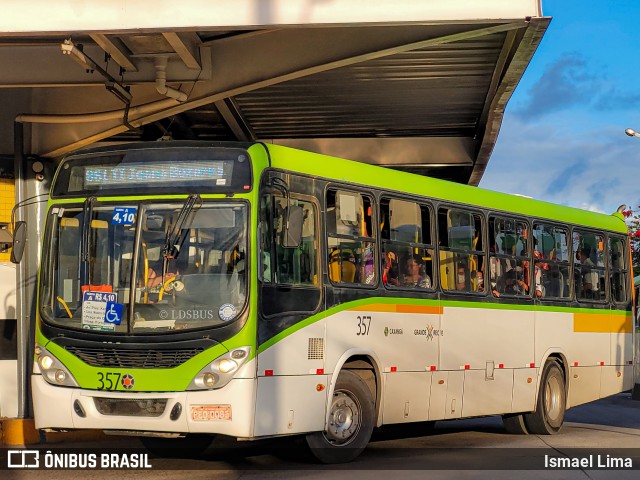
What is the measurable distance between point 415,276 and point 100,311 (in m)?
4.03

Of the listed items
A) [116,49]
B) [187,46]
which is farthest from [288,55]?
[116,49]

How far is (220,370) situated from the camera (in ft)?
36.1

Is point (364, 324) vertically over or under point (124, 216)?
under

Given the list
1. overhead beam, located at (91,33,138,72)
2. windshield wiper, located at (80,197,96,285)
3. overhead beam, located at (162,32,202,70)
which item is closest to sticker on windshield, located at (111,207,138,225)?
windshield wiper, located at (80,197,96,285)

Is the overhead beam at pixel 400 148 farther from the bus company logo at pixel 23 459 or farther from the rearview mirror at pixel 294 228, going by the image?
the rearview mirror at pixel 294 228

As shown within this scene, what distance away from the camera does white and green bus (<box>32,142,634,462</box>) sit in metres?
11.1

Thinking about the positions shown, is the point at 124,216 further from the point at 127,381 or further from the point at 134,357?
the point at 127,381

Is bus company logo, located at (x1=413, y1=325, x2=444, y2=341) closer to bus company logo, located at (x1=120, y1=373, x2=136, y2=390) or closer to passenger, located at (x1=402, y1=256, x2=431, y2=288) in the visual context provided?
passenger, located at (x1=402, y1=256, x2=431, y2=288)

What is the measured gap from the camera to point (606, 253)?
19.1 m

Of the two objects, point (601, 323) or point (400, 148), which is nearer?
point (601, 323)

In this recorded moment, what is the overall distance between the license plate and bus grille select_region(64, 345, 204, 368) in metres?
0.47

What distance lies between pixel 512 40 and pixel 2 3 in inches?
250

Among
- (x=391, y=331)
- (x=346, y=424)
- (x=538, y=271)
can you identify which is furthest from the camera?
(x=538, y=271)

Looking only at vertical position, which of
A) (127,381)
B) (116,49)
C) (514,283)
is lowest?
(127,381)
